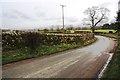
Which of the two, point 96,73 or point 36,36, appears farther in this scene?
point 36,36

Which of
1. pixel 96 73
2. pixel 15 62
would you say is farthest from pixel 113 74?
pixel 15 62

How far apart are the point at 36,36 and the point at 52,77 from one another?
13518mm

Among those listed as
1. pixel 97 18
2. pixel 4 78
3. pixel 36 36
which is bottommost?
pixel 4 78

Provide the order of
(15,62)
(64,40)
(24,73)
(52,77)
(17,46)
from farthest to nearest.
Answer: (64,40)
(17,46)
(15,62)
(24,73)
(52,77)

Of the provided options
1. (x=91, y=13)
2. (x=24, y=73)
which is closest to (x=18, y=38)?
(x=24, y=73)

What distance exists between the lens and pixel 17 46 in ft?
89.2

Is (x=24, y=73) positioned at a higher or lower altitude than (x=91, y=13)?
lower

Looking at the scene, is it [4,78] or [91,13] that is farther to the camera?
[91,13]

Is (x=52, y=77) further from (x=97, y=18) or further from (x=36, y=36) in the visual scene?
(x=97, y=18)

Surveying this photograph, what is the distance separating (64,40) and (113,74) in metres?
25.9

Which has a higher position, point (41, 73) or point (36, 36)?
point (36, 36)

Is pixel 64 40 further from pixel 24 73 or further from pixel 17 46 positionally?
pixel 24 73

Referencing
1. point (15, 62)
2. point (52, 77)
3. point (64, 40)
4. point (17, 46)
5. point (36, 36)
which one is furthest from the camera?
point (64, 40)

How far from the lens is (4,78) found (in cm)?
1149
